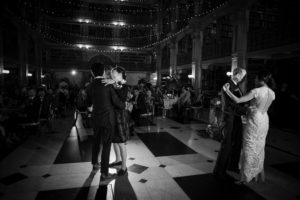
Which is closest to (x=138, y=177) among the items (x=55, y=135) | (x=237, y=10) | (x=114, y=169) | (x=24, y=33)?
(x=114, y=169)

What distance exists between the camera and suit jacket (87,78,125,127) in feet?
9.05

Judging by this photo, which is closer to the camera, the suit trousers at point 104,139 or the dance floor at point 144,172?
the dance floor at point 144,172

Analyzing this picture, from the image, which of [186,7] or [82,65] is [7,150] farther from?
[82,65]

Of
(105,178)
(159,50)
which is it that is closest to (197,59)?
(159,50)

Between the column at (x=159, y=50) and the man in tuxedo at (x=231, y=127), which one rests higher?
the column at (x=159, y=50)

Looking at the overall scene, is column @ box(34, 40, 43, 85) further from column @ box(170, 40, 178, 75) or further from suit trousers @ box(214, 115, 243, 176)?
suit trousers @ box(214, 115, 243, 176)

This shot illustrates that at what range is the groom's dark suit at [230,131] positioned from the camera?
9.47ft

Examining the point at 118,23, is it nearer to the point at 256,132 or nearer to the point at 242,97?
the point at 242,97

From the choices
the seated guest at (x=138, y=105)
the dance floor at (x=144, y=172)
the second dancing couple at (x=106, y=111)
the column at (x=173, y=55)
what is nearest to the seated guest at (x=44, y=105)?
the dance floor at (x=144, y=172)

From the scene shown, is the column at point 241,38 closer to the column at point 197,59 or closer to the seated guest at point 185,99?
the seated guest at point 185,99

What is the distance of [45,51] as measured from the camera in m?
21.2

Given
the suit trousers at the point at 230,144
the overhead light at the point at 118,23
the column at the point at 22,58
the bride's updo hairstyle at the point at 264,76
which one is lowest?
the suit trousers at the point at 230,144

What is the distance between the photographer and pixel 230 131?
294 cm

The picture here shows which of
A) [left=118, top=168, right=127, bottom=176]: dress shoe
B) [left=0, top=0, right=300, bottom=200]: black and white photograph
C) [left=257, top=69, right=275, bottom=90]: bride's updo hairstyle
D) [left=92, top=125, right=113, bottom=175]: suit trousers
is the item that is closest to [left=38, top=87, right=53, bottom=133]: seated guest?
[left=0, top=0, right=300, bottom=200]: black and white photograph
